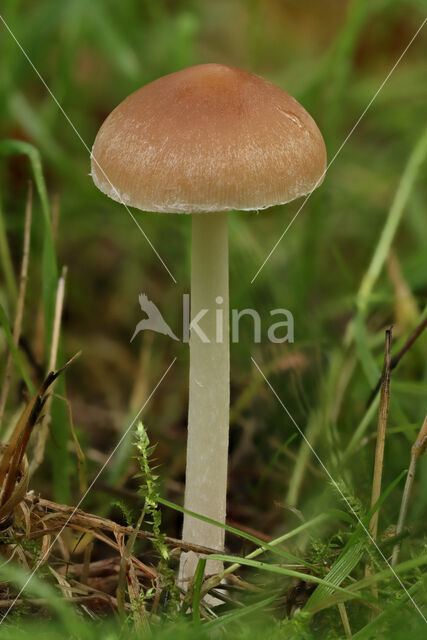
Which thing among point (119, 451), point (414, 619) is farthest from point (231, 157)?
point (119, 451)

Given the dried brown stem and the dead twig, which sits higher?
the dead twig

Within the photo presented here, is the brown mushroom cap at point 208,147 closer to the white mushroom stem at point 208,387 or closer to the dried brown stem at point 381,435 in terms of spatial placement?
the white mushroom stem at point 208,387

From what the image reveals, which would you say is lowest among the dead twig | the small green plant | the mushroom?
the small green plant

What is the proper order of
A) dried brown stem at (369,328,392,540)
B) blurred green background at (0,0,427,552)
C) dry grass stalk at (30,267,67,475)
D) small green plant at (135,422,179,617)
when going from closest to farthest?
small green plant at (135,422,179,617), dried brown stem at (369,328,392,540), dry grass stalk at (30,267,67,475), blurred green background at (0,0,427,552)

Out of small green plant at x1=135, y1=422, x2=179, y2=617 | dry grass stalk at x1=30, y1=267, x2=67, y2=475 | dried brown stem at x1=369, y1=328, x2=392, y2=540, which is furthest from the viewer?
dry grass stalk at x1=30, y1=267, x2=67, y2=475

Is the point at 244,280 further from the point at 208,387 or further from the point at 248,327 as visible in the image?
the point at 208,387

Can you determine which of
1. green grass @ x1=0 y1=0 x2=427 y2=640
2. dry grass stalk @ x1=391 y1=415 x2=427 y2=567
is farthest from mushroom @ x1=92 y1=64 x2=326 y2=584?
dry grass stalk @ x1=391 y1=415 x2=427 y2=567

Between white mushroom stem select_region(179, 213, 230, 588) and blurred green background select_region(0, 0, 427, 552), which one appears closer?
white mushroom stem select_region(179, 213, 230, 588)

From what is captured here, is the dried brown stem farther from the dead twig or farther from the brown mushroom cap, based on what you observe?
the brown mushroom cap

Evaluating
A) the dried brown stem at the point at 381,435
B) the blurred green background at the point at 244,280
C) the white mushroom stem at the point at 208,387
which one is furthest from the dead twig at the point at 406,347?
the white mushroom stem at the point at 208,387
